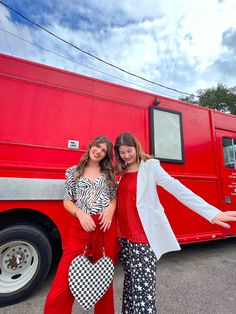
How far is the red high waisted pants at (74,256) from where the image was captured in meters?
1.34

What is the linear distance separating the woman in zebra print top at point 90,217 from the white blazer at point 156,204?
0.23 meters

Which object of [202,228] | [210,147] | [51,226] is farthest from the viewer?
[210,147]

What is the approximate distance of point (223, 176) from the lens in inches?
151

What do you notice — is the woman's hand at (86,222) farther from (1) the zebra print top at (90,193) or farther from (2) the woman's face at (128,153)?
(2) the woman's face at (128,153)

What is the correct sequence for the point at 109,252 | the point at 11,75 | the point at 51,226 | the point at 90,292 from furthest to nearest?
the point at 51,226
the point at 11,75
the point at 109,252
the point at 90,292

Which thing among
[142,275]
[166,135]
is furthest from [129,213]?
[166,135]

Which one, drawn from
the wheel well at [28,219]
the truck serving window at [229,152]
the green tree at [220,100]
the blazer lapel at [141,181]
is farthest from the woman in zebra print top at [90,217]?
the green tree at [220,100]

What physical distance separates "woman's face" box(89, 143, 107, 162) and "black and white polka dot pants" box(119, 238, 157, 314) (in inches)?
25.7

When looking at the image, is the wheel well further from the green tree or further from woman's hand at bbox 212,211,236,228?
the green tree

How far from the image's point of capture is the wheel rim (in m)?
2.29

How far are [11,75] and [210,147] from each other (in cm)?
329

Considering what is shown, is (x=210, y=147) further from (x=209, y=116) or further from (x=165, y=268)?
(x=165, y=268)

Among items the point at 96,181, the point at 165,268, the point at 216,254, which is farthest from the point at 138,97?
the point at 216,254

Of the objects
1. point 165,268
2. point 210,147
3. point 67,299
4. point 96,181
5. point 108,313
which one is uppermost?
point 210,147
